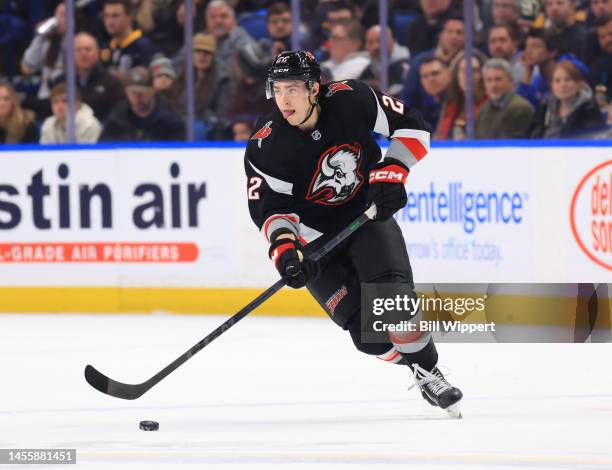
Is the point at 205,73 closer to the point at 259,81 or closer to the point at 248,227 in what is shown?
the point at 259,81

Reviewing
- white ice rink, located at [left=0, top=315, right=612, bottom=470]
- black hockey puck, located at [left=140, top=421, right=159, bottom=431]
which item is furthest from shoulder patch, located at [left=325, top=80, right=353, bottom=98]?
black hockey puck, located at [left=140, top=421, right=159, bottom=431]

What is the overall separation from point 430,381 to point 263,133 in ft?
3.16

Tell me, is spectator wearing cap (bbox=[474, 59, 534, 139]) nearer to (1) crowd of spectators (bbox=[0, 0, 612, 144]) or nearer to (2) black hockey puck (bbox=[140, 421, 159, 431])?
(1) crowd of spectators (bbox=[0, 0, 612, 144])

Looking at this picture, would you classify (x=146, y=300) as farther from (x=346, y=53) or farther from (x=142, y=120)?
(x=346, y=53)

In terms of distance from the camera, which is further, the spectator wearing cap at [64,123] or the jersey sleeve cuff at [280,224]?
the spectator wearing cap at [64,123]

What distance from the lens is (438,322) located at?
185 inches

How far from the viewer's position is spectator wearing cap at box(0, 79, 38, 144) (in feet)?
24.9

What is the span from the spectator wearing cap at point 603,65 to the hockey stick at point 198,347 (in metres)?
2.69

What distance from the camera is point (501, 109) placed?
6906mm

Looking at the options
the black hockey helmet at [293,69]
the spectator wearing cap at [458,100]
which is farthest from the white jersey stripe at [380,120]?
the spectator wearing cap at [458,100]

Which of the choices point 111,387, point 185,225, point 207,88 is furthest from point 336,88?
point 207,88

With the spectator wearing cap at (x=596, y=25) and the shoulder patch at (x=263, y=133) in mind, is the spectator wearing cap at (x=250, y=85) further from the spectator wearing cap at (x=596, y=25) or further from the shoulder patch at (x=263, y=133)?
the shoulder patch at (x=263, y=133)

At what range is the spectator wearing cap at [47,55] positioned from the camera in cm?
761

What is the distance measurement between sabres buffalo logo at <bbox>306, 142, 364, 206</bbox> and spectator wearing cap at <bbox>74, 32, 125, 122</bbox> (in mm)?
3333
